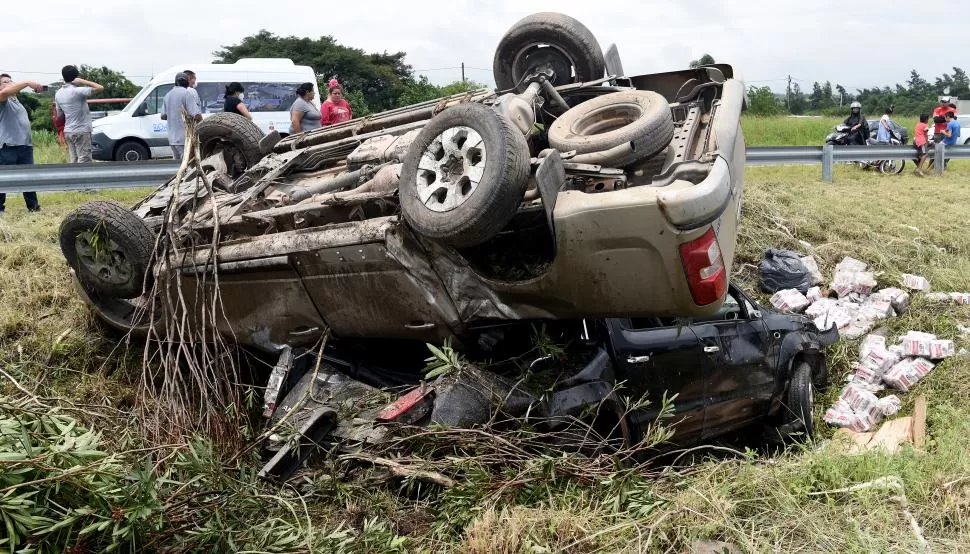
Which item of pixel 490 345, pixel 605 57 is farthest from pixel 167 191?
pixel 605 57

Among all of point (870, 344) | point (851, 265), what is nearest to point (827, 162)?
point (851, 265)

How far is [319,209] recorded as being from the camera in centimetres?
425

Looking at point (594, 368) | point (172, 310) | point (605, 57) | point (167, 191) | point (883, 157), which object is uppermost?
point (605, 57)

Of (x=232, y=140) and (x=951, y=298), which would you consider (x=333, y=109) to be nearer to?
(x=232, y=140)

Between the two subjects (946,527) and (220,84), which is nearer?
(946,527)

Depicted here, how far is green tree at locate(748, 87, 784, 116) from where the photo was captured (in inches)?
1110

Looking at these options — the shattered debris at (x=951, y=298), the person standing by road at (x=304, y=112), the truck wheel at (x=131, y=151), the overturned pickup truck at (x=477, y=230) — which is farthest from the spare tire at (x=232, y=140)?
the truck wheel at (x=131, y=151)

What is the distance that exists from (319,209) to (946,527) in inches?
120

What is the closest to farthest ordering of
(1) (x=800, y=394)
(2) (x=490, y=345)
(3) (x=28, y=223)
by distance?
(2) (x=490, y=345), (1) (x=800, y=394), (3) (x=28, y=223)

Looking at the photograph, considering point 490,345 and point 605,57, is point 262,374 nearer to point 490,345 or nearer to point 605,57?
point 490,345

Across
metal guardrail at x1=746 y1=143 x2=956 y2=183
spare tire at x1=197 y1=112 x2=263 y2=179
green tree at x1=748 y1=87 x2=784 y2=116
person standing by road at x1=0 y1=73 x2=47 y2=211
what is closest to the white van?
person standing by road at x1=0 y1=73 x2=47 y2=211

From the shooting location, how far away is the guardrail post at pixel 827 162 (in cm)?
1151

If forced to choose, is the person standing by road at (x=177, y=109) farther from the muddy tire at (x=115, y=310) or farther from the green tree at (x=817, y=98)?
the green tree at (x=817, y=98)

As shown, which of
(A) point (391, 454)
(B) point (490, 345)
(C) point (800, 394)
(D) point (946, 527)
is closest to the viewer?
(D) point (946, 527)
